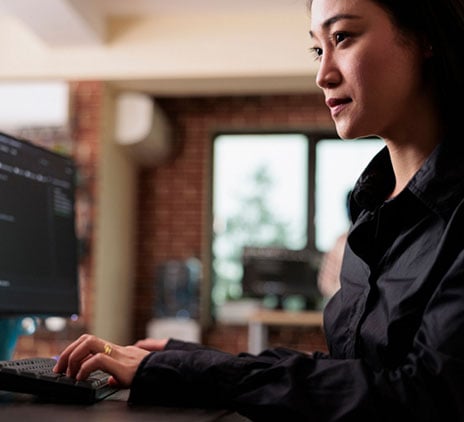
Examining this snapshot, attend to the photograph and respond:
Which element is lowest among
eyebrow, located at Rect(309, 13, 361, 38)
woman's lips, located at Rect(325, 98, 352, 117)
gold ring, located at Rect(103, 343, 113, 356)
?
gold ring, located at Rect(103, 343, 113, 356)

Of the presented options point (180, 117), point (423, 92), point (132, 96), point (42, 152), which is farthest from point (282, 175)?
point (423, 92)

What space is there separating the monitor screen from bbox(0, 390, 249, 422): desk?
53cm

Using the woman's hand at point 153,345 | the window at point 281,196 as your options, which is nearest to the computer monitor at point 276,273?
the window at point 281,196

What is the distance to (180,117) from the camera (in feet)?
20.4

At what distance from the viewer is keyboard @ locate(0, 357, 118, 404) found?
0.95 m

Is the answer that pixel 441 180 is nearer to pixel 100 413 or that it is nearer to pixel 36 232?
pixel 100 413

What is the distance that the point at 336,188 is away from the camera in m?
5.90

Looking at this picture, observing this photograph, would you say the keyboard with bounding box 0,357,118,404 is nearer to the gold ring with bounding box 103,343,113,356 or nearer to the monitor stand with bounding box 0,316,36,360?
the gold ring with bounding box 103,343,113,356

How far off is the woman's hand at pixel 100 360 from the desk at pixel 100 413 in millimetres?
42

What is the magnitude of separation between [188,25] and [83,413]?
457 cm

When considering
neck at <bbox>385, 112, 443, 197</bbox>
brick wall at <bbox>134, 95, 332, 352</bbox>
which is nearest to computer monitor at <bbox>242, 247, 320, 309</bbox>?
brick wall at <bbox>134, 95, 332, 352</bbox>

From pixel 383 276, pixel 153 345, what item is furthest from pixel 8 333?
pixel 383 276

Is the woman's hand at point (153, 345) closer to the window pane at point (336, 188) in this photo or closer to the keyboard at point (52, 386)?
the keyboard at point (52, 386)

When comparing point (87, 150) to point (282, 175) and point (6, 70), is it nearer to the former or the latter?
point (6, 70)
